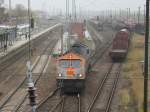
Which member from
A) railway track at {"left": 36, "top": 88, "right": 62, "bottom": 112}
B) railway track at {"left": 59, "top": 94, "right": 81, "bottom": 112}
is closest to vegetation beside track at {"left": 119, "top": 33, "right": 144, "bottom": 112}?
railway track at {"left": 59, "top": 94, "right": 81, "bottom": 112}

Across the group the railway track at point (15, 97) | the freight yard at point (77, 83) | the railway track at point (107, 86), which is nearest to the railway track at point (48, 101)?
the freight yard at point (77, 83)

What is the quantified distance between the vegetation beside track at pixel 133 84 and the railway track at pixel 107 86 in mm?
726

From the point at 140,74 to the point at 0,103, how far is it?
48.9 ft

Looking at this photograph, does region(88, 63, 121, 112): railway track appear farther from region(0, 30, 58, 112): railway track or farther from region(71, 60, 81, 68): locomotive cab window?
region(0, 30, 58, 112): railway track

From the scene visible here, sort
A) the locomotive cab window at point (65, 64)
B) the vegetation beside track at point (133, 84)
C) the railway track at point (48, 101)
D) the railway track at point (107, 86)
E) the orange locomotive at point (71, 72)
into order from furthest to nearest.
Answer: the locomotive cab window at point (65, 64) < the orange locomotive at point (71, 72) < the vegetation beside track at point (133, 84) < the railway track at point (107, 86) < the railway track at point (48, 101)

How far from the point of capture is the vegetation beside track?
26173 millimetres

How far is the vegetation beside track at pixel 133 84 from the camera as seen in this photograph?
2617 centimetres

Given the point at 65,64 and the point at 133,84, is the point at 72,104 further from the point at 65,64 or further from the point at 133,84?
the point at 133,84

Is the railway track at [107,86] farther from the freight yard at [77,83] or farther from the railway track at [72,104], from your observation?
the railway track at [72,104]

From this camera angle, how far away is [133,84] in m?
32.6

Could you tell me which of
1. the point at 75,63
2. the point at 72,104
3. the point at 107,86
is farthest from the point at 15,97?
the point at 107,86

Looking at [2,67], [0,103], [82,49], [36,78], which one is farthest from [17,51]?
[0,103]

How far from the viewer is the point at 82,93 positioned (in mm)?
29547

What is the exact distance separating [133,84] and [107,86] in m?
2.06
